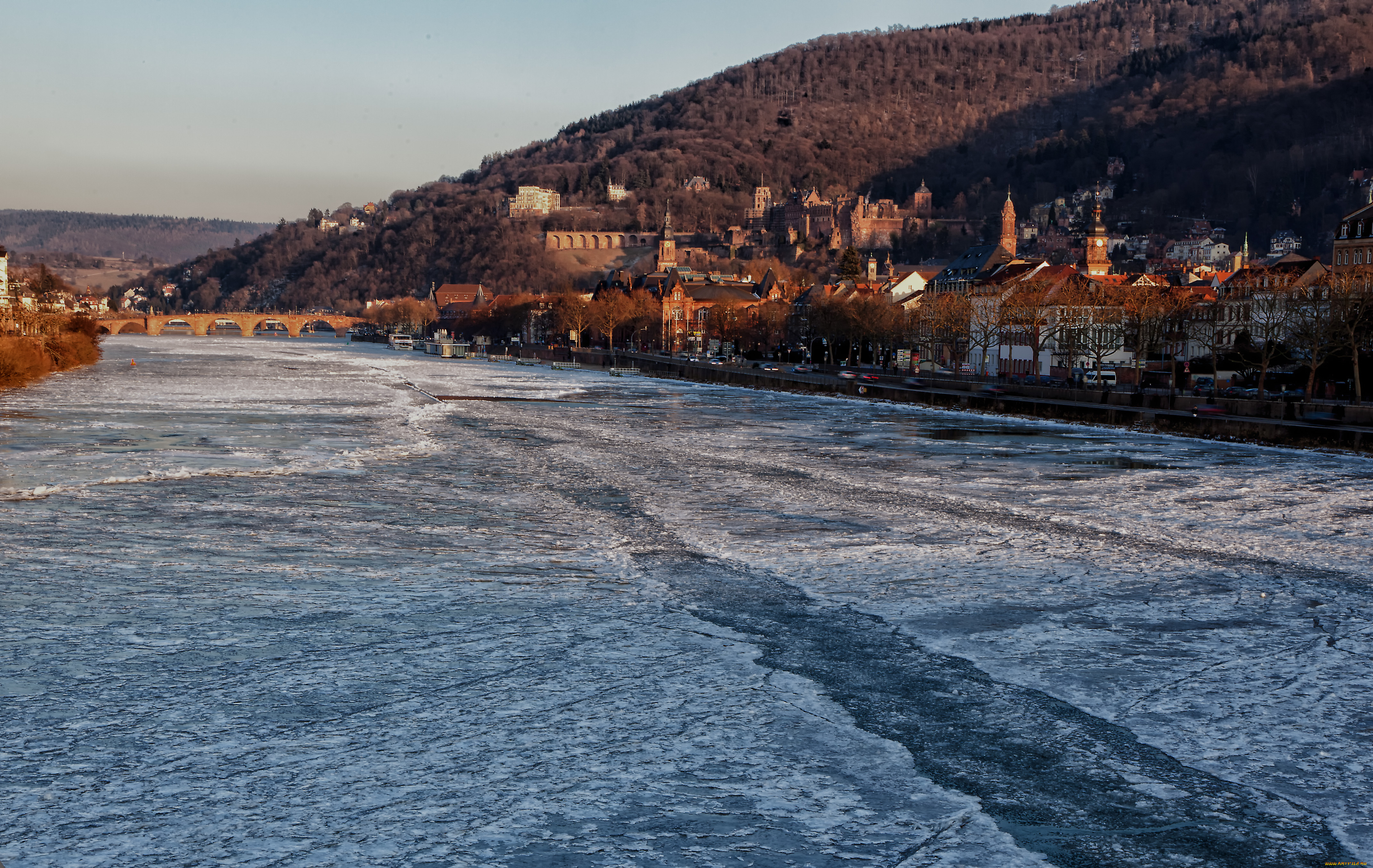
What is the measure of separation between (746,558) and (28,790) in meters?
9.17

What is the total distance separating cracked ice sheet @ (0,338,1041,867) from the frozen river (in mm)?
33

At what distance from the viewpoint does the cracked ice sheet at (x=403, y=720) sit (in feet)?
21.7

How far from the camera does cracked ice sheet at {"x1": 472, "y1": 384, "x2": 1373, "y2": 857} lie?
28.8ft

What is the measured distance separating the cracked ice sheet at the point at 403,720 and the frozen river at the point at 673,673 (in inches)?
1.3

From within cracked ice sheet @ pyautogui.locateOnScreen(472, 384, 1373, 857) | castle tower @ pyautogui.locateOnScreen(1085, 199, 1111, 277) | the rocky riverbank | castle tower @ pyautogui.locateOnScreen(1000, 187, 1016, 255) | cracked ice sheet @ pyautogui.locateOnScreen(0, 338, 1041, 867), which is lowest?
cracked ice sheet @ pyautogui.locateOnScreen(0, 338, 1041, 867)

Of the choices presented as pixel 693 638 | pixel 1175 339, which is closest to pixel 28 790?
pixel 693 638

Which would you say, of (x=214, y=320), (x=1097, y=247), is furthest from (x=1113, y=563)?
(x=214, y=320)

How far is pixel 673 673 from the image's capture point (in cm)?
977

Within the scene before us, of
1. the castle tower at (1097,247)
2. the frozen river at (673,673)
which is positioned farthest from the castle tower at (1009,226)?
the frozen river at (673,673)

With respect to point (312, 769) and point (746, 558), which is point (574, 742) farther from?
point (746, 558)

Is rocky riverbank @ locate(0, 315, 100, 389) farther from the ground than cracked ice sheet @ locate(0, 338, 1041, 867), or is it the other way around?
rocky riverbank @ locate(0, 315, 100, 389)

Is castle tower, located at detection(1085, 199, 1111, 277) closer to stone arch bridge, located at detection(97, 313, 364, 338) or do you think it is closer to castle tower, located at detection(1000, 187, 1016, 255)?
castle tower, located at detection(1000, 187, 1016, 255)

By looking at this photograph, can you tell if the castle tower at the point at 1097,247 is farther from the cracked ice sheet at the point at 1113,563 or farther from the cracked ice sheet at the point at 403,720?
the cracked ice sheet at the point at 403,720

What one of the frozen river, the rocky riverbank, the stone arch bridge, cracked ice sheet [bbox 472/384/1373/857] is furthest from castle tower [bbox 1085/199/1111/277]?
the stone arch bridge
